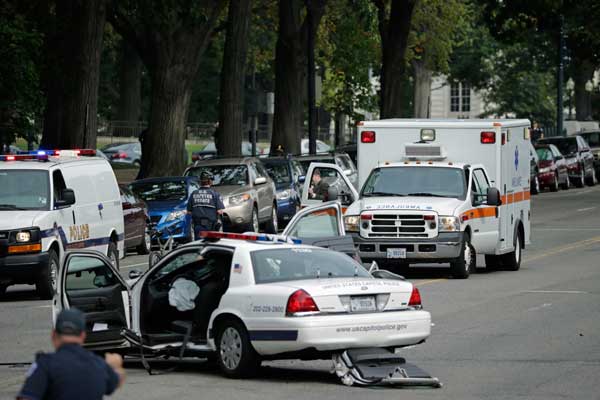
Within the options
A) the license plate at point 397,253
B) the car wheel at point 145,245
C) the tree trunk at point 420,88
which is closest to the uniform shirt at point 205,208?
the license plate at point 397,253

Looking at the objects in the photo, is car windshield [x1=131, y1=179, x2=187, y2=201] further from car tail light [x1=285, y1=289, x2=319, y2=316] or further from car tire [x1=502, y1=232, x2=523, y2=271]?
car tail light [x1=285, y1=289, x2=319, y2=316]

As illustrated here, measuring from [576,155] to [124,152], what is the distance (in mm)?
23496

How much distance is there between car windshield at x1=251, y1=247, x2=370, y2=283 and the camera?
13.0 metres

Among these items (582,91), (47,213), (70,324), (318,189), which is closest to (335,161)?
(318,189)

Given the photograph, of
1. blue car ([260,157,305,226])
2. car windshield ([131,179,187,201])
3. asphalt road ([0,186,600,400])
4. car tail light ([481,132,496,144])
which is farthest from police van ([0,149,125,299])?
blue car ([260,157,305,226])

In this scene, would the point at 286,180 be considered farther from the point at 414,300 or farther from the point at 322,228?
the point at 414,300

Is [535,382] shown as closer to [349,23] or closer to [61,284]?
[61,284]

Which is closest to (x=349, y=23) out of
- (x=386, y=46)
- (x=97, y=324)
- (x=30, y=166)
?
(x=386, y=46)

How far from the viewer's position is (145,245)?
95.9 ft

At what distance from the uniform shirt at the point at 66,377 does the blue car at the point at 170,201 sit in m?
22.0

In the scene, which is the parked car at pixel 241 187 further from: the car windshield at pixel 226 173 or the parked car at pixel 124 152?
the parked car at pixel 124 152

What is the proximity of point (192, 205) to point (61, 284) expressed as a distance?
11.3m

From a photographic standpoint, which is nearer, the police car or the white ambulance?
the police car

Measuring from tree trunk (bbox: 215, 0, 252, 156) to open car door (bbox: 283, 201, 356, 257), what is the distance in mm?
23871
